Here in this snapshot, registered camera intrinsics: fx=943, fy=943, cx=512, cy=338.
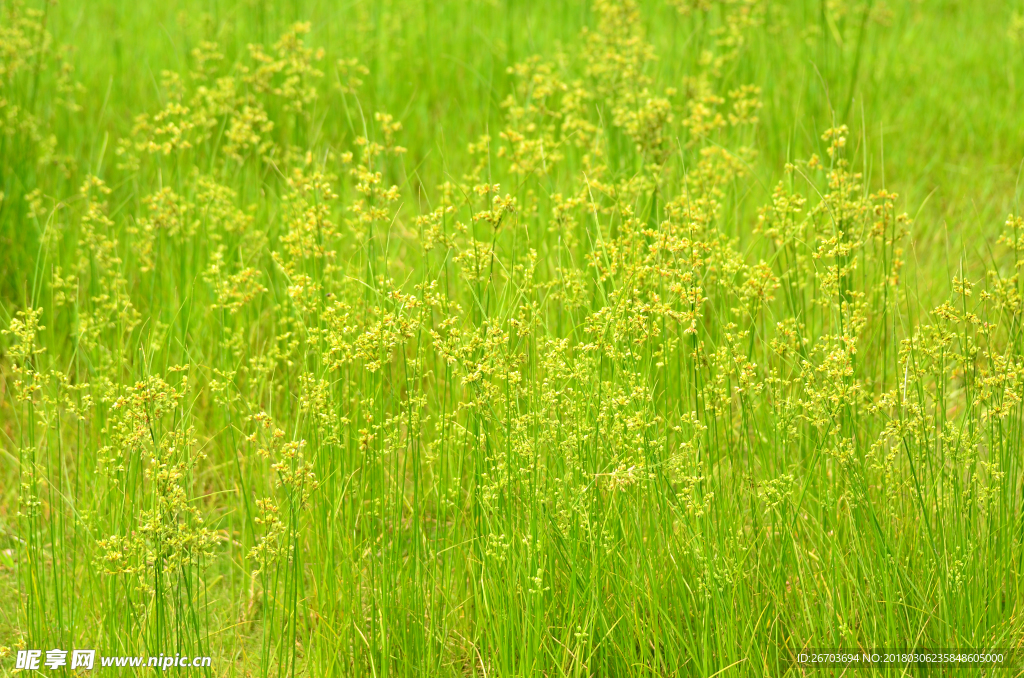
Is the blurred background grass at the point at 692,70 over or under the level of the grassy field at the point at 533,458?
over

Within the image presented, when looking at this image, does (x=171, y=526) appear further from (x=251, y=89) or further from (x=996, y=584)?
(x=251, y=89)

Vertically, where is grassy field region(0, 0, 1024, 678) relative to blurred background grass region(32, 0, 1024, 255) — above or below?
below

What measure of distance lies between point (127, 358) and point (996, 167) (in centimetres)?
449

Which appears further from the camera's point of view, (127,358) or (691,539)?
(127,358)

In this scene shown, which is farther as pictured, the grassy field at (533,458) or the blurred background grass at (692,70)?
the blurred background grass at (692,70)

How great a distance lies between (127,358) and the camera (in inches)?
139

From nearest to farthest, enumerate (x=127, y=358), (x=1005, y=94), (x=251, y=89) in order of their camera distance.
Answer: (x=127, y=358), (x=251, y=89), (x=1005, y=94)

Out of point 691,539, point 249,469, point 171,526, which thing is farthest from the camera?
point 249,469

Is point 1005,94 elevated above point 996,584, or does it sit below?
above

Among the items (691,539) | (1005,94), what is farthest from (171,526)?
(1005,94)

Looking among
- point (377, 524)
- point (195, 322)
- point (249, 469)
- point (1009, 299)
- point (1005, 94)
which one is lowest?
point (377, 524)

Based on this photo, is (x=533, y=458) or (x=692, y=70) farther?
(x=692, y=70)

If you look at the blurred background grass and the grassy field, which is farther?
the blurred background grass

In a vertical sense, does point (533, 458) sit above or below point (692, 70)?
below
